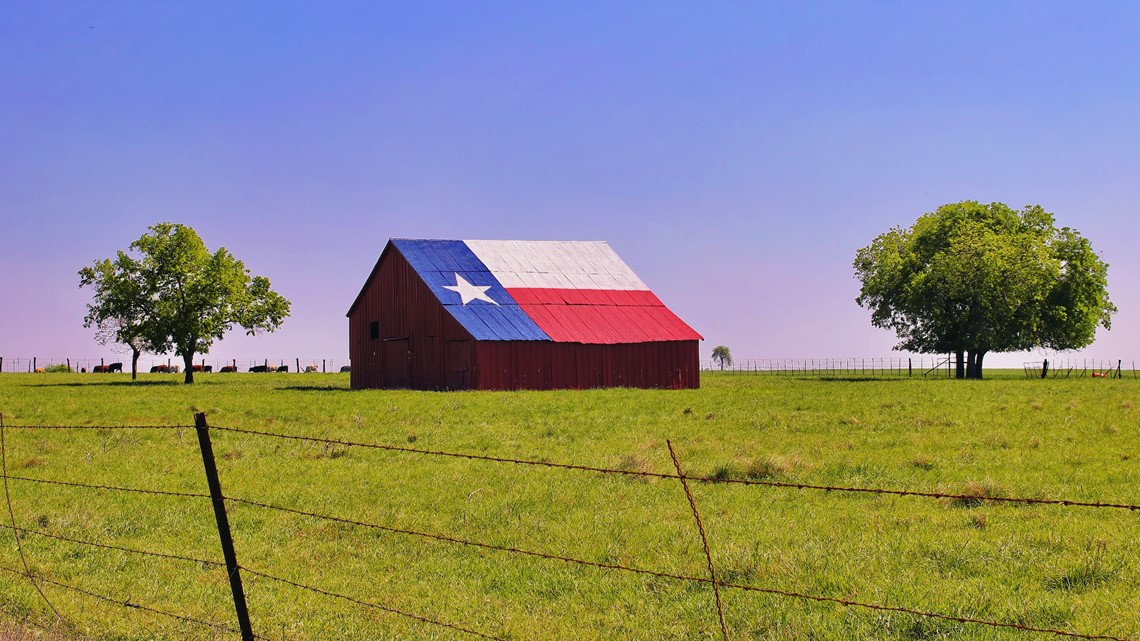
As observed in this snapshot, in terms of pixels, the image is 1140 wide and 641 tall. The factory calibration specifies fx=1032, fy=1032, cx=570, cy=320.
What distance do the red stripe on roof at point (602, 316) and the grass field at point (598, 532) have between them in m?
26.9

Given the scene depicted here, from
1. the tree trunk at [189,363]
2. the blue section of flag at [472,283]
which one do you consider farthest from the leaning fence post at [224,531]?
the tree trunk at [189,363]

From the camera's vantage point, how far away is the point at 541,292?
2114 inches

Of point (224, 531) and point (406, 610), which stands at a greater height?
point (224, 531)

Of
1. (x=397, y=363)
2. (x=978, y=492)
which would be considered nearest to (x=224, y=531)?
(x=978, y=492)

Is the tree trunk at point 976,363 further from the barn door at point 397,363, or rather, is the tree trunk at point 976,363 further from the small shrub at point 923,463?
the small shrub at point 923,463

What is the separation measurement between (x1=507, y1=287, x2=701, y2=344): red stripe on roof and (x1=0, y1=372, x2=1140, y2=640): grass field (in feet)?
88.1

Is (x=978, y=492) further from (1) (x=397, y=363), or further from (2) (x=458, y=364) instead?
(1) (x=397, y=363)

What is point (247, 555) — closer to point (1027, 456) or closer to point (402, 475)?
point (402, 475)

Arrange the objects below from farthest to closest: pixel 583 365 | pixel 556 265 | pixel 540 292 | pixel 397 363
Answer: pixel 556 265 < pixel 540 292 < pixel 397 363 < pixel 583 365

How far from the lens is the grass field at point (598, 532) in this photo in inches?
356

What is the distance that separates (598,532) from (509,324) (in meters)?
37.8

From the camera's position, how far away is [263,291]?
225 ft

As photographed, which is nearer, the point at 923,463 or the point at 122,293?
the point at 923,463

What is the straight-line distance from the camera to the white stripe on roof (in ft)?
180
